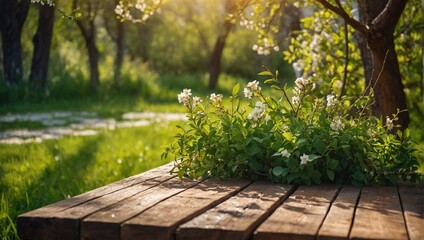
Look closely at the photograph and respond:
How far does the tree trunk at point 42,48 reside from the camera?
16.8 meters

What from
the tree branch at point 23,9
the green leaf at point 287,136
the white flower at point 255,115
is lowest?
the green leaf at point 287,136

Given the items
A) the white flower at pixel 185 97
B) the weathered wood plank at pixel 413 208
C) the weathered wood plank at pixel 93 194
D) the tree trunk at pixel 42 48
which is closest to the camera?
the weathered wood plank at pixel 413 208

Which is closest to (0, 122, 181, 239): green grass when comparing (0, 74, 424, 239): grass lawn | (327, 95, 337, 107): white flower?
(0, 74, 424, 239): grass lawn

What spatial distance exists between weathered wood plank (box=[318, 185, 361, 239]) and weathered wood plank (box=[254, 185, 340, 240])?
3 cm

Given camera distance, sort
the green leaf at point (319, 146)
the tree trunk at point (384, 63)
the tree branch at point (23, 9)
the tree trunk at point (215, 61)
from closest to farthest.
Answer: the green leaf at point (319, 146)
the tree trunk at point (384, 63)
the tree branch at point (23, 9)
the tree trunk at point (215, 61)

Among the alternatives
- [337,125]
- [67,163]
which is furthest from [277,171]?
[67,163]

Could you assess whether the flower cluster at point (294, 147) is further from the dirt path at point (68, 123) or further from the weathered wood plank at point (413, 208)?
the dirt path at point (68, 123)

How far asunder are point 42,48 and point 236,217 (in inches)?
592

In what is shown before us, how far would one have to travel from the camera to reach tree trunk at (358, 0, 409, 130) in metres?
4.70

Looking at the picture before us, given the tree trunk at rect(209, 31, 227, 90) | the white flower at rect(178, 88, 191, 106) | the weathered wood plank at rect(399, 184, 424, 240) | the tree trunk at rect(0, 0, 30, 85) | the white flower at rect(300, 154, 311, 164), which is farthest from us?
the tree trunk at rect(209, 31, 227, 90)

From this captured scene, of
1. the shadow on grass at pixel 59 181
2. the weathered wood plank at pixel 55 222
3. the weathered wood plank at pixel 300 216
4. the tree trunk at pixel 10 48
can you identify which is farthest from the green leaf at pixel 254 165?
the tree trunk at pixel 10 48

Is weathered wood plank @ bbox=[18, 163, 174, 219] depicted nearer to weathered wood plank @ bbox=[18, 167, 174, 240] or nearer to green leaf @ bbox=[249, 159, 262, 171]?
weathered wood plank @ bbox=[18, 167, 174, 240]

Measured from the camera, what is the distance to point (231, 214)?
118 inches

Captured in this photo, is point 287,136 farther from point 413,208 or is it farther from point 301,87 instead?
point 413,208
